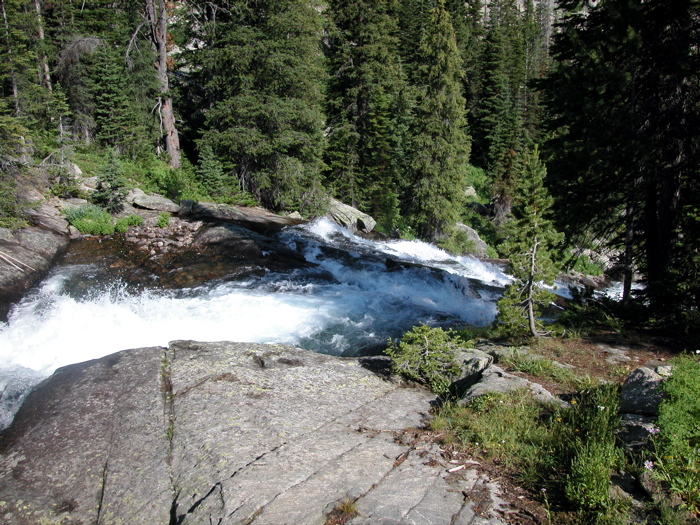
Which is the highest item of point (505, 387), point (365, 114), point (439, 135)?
point (365, 114)

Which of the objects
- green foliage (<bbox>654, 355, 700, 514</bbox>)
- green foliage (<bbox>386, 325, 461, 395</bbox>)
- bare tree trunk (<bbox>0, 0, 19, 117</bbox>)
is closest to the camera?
green foliage (<bbox>654, 355, 700, 514</bbox>)

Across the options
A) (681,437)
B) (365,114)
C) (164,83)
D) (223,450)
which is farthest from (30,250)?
(365,114)

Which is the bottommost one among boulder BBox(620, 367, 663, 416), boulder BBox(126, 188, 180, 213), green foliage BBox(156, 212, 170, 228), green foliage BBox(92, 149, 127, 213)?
boulder BBox(620, 367, 663, 416)

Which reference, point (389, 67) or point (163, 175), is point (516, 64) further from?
point (163, 175)

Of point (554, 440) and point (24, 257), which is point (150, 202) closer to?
point (24, 257)

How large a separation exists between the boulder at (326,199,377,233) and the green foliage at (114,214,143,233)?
9.36 meters

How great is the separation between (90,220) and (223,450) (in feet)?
44.9

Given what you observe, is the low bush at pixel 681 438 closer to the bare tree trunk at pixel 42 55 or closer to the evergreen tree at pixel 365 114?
the evergreen tree at pixel 365 114

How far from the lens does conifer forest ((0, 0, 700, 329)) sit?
8703mm

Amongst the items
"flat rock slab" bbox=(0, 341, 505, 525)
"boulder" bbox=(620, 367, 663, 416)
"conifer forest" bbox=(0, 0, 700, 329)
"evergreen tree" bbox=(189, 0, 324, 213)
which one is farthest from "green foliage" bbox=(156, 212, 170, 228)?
"boulder" bbox=(620, 367, 663, 416)

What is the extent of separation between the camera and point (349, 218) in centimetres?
2323

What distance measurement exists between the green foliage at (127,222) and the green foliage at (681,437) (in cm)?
1612

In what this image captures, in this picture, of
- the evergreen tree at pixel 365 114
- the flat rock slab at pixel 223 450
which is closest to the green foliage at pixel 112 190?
the flat rock slab at pixel 223 450

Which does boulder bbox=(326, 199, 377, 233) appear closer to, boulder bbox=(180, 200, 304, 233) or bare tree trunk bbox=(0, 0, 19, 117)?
boulder bbox=(180, 200, 304, 233)
